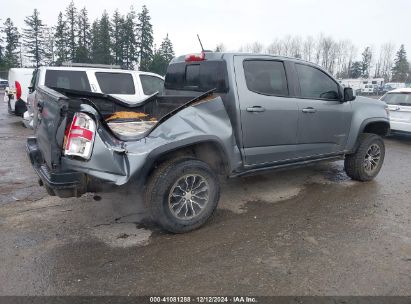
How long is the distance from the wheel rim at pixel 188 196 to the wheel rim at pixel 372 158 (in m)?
3.29

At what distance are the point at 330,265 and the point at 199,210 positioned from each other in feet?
4.71

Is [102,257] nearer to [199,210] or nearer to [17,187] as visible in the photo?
[199,210]

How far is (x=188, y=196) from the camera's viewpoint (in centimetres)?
377

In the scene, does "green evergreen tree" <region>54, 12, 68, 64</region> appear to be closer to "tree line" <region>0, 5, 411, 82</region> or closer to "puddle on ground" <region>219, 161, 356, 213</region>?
"tree line" <region>0, 5, 411, 82</region>

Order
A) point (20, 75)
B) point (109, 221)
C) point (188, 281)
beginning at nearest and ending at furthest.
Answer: point (188, 281) → point (109, 221) → point (20, 75)

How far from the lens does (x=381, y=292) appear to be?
2812 millimetres

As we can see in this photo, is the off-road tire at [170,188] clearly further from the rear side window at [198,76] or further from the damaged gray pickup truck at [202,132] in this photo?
the rear side window at [198,76]

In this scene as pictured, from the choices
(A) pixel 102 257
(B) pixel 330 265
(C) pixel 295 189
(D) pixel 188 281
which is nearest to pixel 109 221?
(A) pixel 102 257

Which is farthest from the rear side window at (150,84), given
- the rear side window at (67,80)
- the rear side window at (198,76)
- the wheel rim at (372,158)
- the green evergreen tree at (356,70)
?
the green evergreen tree at (356,70)

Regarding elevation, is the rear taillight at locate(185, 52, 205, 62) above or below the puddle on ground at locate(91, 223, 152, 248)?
above

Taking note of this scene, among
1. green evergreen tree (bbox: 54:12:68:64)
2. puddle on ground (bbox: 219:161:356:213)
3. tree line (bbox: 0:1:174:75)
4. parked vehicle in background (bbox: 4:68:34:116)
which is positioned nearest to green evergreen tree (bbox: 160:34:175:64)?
tree line (bbox: 0:1:174:75)

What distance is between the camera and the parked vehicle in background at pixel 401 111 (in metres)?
9.50

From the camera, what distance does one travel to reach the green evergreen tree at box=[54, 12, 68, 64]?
186 feet

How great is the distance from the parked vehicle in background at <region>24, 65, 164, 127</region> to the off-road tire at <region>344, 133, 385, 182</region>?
14.9ft
